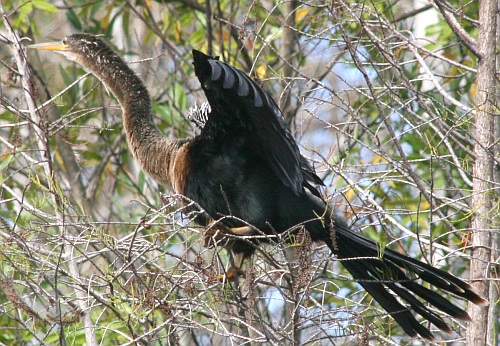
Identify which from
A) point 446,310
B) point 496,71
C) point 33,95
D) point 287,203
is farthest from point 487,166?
point 33,95

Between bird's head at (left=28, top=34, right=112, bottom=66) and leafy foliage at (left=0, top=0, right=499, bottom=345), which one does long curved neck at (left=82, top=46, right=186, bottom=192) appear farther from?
leafy foliage at (left=0, top=0, right=499, bottom=345)

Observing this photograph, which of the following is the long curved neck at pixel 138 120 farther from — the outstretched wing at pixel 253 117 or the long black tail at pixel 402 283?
the long black tail at pixel 402 283

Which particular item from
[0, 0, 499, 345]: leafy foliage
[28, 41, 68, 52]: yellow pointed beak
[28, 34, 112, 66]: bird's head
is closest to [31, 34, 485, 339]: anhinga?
[0, 0, 499, 345]: leafy foliage

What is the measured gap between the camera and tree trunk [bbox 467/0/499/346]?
9.65ft

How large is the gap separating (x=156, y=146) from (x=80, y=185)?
173 cm

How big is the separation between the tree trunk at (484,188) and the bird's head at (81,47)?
7.07 feet

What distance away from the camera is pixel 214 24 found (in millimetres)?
6145

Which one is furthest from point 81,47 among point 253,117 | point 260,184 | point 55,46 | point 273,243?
point 273,243

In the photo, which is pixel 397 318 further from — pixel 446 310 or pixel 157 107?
pixel 157 107

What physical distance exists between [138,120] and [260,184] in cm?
93

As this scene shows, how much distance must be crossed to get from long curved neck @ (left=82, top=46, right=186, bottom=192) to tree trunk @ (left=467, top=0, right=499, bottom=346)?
1.40 metres

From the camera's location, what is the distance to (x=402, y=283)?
10.4 feet

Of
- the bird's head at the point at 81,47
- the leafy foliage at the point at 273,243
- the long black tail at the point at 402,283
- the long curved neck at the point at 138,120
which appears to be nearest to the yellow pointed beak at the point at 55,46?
the bird's head at the point at 81,47

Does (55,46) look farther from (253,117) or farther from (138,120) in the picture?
(253,117)
